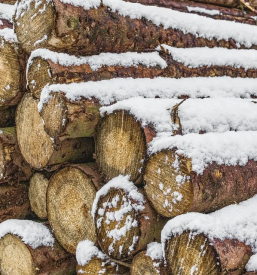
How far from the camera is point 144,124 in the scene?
168 centimetres

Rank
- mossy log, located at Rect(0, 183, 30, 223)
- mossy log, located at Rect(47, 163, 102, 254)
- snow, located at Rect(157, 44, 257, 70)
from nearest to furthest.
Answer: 1. mossy log, located at Rect(47, 163, 102, 254)
2. snow, located at Rect(157, 44, 257, 70)
3. mossy log, located at Rect(0, 183, 30, 223)

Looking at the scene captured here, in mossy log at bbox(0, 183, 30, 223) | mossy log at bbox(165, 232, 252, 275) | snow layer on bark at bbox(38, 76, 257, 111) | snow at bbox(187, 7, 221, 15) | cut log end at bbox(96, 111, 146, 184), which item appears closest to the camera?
mossy log at bbox(165, 232, 252, 275)

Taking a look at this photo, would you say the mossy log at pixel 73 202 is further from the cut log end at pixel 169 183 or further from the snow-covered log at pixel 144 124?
the cut log end at pixel 169 183

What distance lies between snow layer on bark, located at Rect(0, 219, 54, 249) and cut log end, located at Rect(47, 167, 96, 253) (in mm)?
67

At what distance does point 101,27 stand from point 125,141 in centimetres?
70

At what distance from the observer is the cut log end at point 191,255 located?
4.54 ft

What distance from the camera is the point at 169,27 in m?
2.45

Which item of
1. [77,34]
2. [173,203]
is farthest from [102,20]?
[173,203]

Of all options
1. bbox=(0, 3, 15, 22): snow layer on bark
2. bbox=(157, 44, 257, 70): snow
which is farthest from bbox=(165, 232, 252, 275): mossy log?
bbox=(0, 3, 15, 22): snow layer on bark

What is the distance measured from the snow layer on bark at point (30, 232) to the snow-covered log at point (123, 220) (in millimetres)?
537

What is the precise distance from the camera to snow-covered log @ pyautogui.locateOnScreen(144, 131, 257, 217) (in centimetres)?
149

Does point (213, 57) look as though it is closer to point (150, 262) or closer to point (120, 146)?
point (120, 146)

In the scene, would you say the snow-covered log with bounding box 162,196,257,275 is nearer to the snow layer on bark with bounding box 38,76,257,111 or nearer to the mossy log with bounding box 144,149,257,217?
the mossy log with bounding box 144,149,257,217

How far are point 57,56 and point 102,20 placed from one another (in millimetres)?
328
